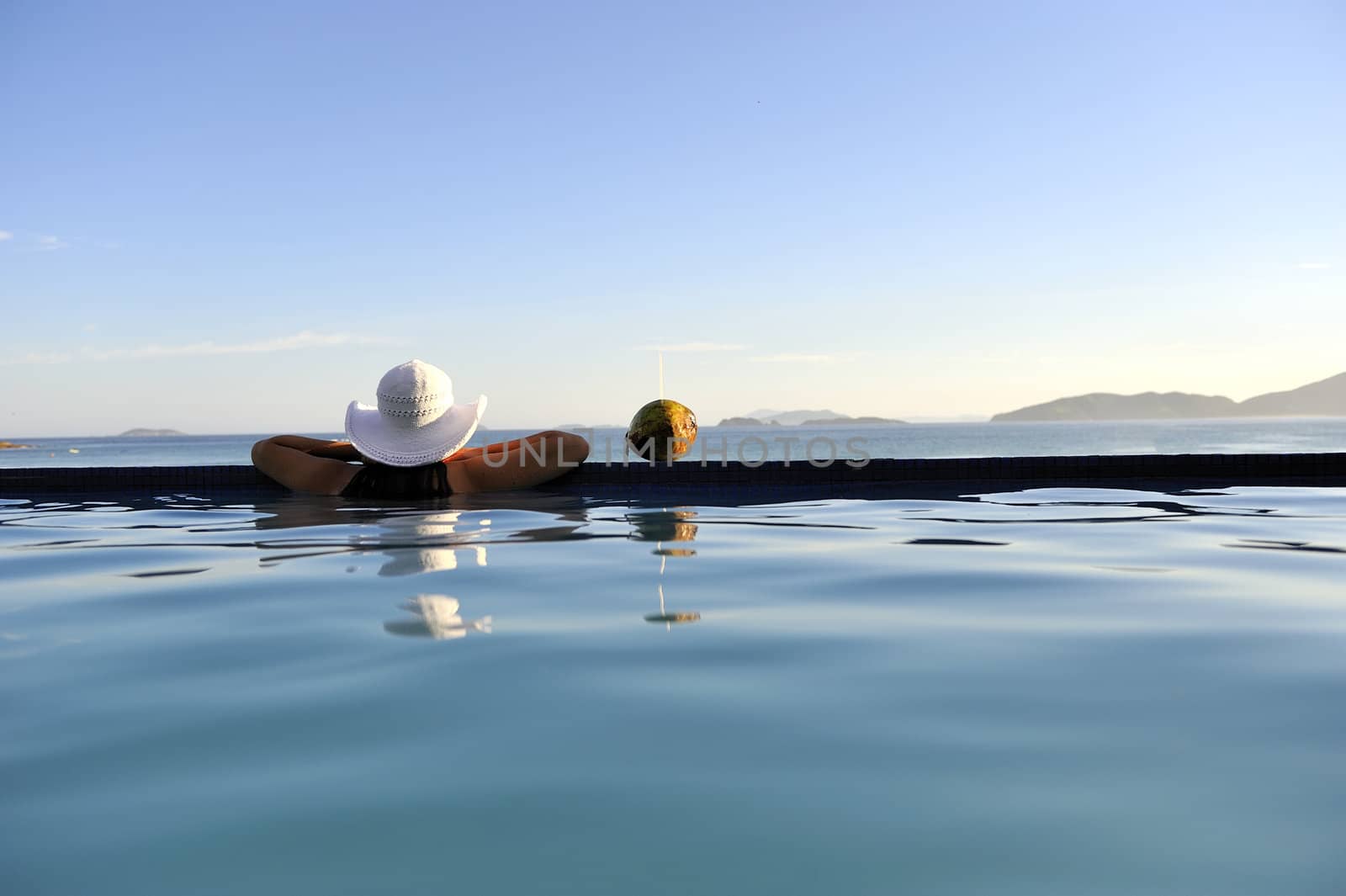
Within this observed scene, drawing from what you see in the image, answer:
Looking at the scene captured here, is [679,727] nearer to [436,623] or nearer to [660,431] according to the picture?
[436,623]

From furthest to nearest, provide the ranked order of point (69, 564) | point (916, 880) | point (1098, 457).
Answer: point (1098, 457)
point (69, 564)
point (916, 880)

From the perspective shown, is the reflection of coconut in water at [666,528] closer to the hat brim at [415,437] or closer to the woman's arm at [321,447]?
the hat brim at [415,437]

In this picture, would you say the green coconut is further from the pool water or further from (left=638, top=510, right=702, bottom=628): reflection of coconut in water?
the pool water

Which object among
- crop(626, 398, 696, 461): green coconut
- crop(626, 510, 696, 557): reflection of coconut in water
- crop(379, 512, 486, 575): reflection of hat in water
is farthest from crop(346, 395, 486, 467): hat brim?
crop(626, 398, 696, 461): green coconut

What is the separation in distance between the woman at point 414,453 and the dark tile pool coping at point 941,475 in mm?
457

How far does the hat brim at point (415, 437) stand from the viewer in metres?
6.54

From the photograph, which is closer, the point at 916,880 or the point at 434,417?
the point at 916,880

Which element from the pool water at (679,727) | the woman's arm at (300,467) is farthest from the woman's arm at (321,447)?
the pool water at (679,727)

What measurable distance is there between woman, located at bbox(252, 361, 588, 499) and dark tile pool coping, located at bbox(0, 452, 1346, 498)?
457mm

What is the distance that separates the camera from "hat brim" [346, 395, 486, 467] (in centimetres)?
654

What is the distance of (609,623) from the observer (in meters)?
2.71

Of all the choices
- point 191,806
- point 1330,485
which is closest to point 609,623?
point 191,806

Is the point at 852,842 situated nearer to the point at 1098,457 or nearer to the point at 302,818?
the point at 302,818

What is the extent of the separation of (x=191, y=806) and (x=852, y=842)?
1.01 m
